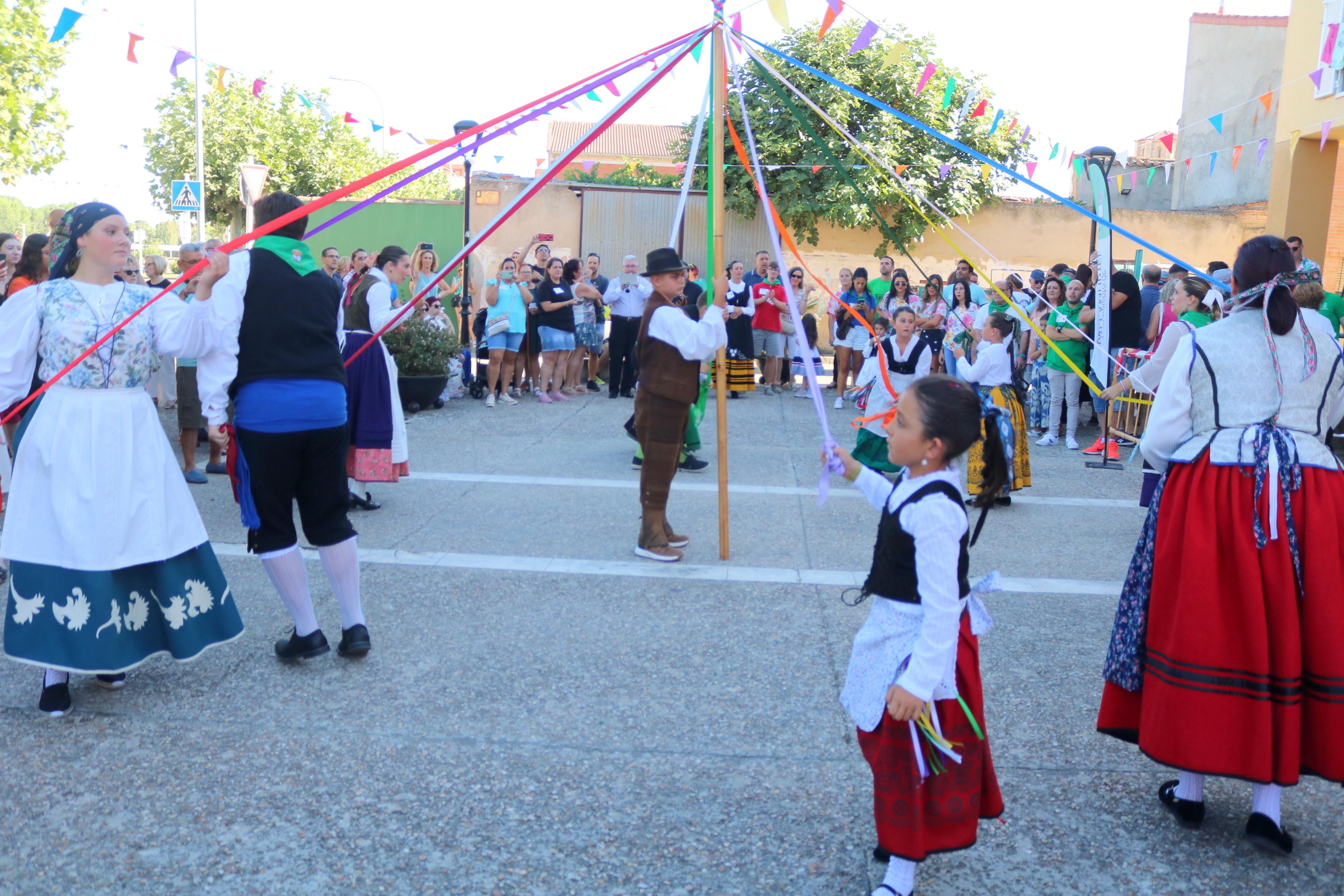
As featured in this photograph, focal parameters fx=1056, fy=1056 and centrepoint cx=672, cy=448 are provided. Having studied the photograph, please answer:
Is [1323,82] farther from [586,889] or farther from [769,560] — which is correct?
[586,889]

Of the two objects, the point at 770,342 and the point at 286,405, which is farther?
the point at 770,342

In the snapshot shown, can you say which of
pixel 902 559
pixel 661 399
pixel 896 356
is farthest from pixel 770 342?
pixel 902 559

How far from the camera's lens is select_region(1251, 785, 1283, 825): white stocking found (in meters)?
2.76

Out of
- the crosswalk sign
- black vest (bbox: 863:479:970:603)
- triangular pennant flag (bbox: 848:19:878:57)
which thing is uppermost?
triangular pennant flag (bbox: 848:19:878:57)

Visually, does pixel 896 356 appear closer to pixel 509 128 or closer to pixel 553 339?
pixel 509 128

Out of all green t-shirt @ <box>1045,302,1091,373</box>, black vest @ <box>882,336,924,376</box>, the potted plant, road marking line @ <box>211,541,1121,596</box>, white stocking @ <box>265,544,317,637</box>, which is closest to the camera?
white stocking @ <box>265,544,317,637</box>

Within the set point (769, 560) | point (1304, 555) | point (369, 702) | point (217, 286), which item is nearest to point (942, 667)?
point (1304, 555)

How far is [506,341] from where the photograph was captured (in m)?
11.8

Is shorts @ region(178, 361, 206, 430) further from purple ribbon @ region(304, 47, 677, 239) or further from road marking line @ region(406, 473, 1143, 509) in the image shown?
purple ribbon @ region(304, 47, 677, 239)

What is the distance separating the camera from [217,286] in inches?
143

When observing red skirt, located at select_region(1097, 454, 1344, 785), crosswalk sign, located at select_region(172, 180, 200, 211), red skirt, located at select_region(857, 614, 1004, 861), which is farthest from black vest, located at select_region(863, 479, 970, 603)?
crosswalk sign, located at select_region(172, 180, 200, 211)

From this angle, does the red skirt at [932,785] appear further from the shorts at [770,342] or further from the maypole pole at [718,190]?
the shorts at [770,342]

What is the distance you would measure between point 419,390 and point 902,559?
8951 millimetres

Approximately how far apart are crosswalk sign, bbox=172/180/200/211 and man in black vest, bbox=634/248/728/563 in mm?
13287
